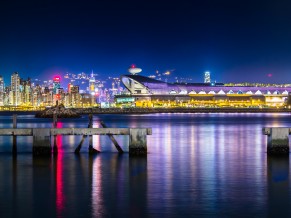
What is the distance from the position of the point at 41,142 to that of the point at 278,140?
10153mm

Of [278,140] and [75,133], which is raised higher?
[75,133]

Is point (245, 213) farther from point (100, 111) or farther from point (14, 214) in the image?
point (100, 111)

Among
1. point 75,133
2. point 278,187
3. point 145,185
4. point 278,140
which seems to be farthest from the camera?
point 278,140

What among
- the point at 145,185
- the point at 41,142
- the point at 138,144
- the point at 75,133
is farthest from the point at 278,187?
the point at 41,142

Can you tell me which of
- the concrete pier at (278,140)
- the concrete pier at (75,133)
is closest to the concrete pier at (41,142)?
the concrete pier at (75,133)

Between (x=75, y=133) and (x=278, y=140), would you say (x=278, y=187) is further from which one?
(x=75, y=133)

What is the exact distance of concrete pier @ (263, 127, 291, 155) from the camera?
2345 cm

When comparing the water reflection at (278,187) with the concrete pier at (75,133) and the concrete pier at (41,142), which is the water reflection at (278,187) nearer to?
the concrete pier at (75,133)

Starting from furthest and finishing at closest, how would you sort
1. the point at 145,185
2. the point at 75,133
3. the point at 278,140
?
the point at 278,140
the point at 75,133
the point at 145,185

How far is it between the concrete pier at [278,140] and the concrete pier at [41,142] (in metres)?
9.15

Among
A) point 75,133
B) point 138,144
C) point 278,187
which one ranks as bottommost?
point 278,187

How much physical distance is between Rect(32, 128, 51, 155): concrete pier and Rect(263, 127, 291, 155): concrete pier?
9.15 meters

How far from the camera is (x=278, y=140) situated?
2425 centimetres

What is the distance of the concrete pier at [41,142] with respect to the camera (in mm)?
23708
